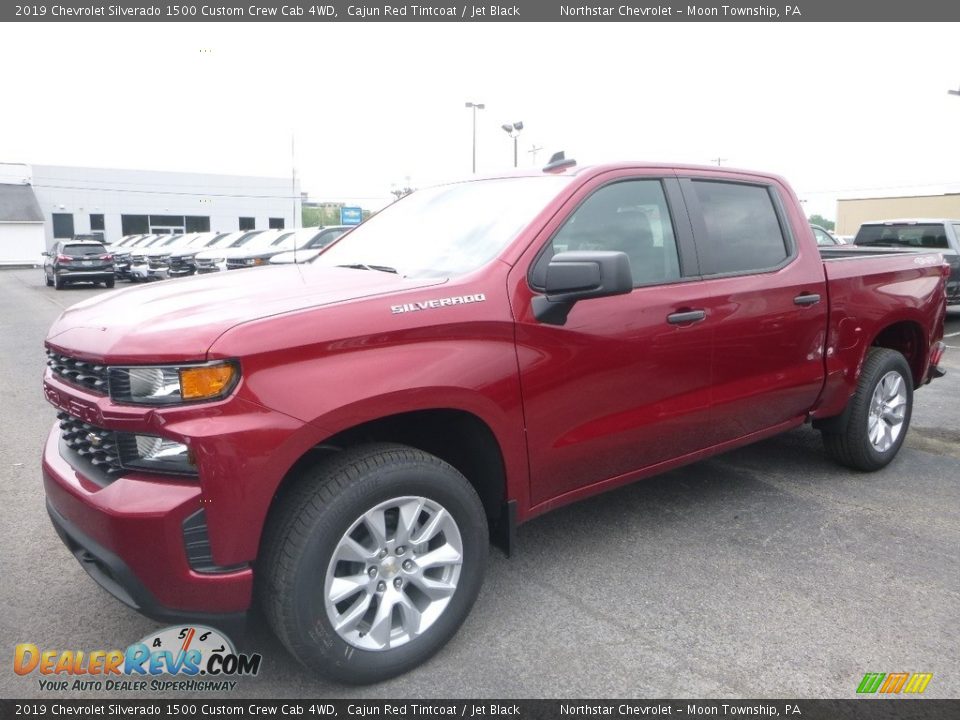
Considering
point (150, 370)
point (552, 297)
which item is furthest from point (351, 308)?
point (552, 297)

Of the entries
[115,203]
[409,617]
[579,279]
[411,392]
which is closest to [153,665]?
[409,617]

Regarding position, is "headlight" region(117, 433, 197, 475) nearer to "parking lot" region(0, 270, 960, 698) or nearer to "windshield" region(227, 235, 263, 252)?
"parking lot" region(0, 270, 960, 698)

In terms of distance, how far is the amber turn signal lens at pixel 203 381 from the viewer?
2.34 m

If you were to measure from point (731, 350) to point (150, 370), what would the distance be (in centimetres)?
273

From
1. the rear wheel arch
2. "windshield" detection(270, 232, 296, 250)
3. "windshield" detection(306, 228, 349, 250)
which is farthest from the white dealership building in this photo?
the rear wheel arch

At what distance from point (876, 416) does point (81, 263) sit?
77.8ft

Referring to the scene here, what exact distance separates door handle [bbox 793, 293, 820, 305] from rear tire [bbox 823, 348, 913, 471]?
807 millimetres

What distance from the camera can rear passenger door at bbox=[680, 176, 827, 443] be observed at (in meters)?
3.80

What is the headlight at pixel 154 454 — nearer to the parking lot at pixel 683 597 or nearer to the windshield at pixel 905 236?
the parking lot at pixel 683 597

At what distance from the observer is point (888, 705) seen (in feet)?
8.58

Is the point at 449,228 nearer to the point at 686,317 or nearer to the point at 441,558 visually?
the point at 686,317

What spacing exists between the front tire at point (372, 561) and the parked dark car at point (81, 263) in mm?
23749

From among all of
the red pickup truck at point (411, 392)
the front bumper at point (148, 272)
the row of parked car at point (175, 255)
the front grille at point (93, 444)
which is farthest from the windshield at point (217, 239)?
the front grille at point (93, 444)

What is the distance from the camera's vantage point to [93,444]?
2588 millimetres
